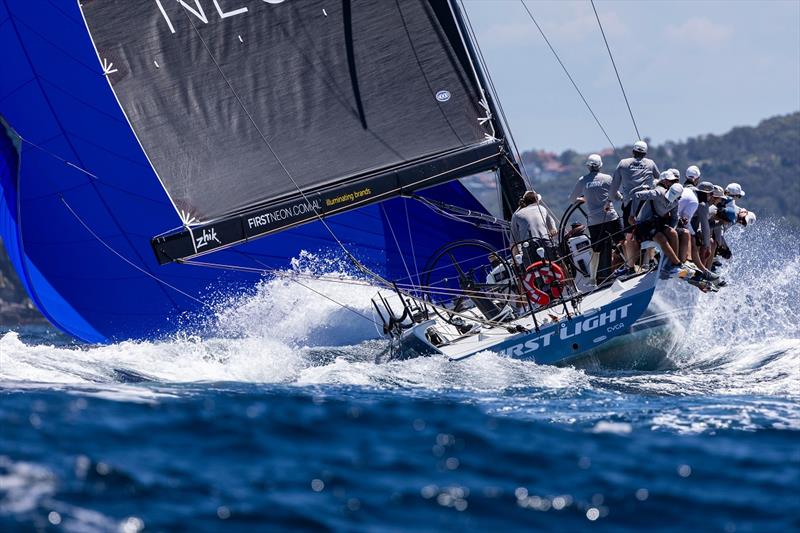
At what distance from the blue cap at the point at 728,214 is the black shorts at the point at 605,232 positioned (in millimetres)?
904

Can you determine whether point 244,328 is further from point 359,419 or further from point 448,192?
point 359,419

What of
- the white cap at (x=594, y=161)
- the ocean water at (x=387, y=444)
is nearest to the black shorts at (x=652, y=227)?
the white cap at (x=594, y=161)

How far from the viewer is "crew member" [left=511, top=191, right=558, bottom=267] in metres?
10.2

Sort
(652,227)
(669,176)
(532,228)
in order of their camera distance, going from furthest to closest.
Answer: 1. (532,228)
2. (669,176)
3. (652,227)

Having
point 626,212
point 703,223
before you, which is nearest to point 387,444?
point 626,212

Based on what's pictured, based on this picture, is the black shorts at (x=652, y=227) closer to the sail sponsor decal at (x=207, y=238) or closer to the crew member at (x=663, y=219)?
the crew member at (x=663, y=219)

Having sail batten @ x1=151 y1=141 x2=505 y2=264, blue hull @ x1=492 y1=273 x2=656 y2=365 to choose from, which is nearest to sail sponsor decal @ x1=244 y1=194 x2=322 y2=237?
sail batten @ x1=151 y1=141 x2=505 y2=264

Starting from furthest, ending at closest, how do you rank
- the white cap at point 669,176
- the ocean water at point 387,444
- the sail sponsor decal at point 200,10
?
the sail sponsor decal at point 200,10
the white cap at point 669,176
the ocean water at point 387,444

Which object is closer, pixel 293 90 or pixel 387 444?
pixel 387 444

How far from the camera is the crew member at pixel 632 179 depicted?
33.4ft

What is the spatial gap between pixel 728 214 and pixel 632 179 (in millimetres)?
943

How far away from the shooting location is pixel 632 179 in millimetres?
10250

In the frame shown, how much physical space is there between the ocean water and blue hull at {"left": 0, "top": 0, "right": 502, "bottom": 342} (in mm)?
2038

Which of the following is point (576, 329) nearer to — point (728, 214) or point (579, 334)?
point (579, 334)
